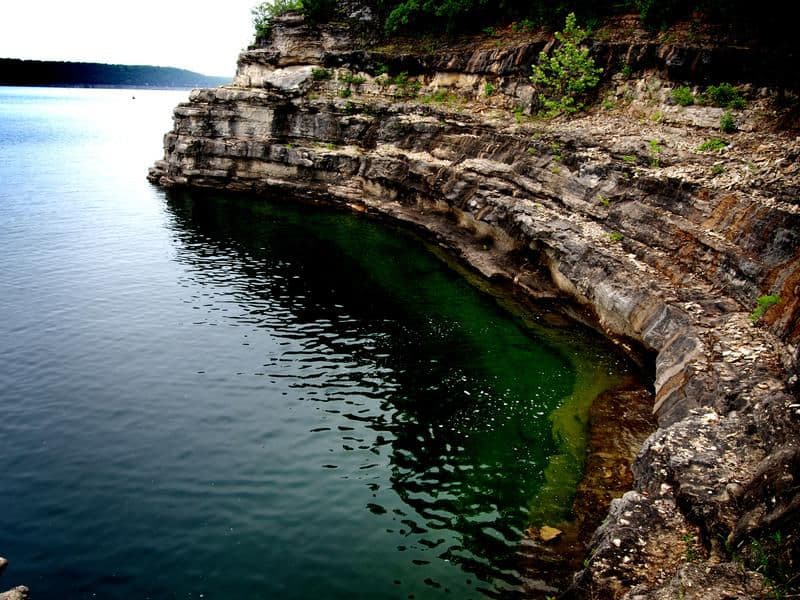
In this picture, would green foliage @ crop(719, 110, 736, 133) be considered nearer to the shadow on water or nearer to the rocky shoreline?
the shadow on water

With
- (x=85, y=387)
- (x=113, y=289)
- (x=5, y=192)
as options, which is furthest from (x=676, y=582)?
(x=5, y=192)

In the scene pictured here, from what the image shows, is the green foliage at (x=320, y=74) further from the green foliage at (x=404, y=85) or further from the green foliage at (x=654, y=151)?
the green foliage at (x=654, y=151)

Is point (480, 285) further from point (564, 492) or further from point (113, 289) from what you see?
point (113, 289)

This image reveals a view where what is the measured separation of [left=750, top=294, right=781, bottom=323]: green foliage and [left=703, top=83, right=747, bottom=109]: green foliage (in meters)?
14.9

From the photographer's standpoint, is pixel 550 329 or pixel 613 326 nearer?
pixel 613 326

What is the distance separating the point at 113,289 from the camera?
99.8ft

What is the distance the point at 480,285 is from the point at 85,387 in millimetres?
21414

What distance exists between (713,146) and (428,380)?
17752 mm

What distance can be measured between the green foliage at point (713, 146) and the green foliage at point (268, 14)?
4486 centimetres

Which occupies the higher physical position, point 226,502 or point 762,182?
point 762,182

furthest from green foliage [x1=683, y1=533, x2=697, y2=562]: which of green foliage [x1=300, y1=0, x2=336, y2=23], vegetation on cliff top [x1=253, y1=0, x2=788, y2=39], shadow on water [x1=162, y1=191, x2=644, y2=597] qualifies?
green foliage [x1=300, y1=0, x2=336, y2=23]

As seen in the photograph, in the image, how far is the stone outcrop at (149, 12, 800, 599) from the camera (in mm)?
11672

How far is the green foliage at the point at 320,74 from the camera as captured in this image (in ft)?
170

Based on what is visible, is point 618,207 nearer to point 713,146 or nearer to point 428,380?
point 713,146
